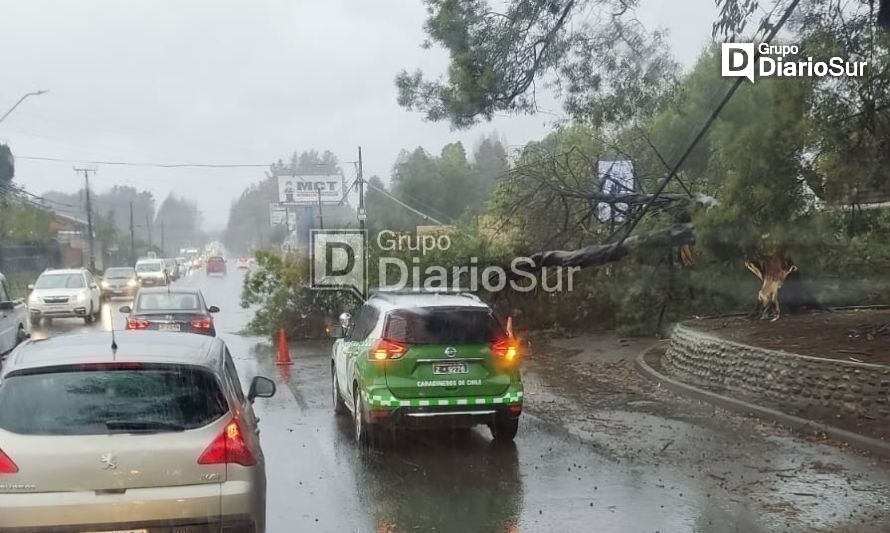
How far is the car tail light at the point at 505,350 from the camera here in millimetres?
9242

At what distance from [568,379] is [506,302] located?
651 cm

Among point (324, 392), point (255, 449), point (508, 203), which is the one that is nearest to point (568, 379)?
point (324, 392)

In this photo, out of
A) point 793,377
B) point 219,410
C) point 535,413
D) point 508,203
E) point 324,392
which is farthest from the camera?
point 508,203

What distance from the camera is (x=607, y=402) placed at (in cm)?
1246

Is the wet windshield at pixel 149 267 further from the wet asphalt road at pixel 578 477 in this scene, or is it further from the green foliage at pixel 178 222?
the green foliage at pixel 178 222

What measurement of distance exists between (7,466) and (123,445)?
597 mm

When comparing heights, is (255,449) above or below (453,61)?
below

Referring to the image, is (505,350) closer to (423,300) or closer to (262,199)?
(423,300)

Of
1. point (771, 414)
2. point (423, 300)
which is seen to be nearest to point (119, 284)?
point (423, 300)

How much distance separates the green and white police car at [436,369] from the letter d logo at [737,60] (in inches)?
208

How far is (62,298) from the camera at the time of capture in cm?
2548

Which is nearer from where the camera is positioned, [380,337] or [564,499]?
[564,499]

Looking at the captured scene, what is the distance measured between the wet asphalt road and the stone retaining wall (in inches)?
26.9

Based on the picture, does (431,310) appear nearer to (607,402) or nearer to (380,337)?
(380,337)
